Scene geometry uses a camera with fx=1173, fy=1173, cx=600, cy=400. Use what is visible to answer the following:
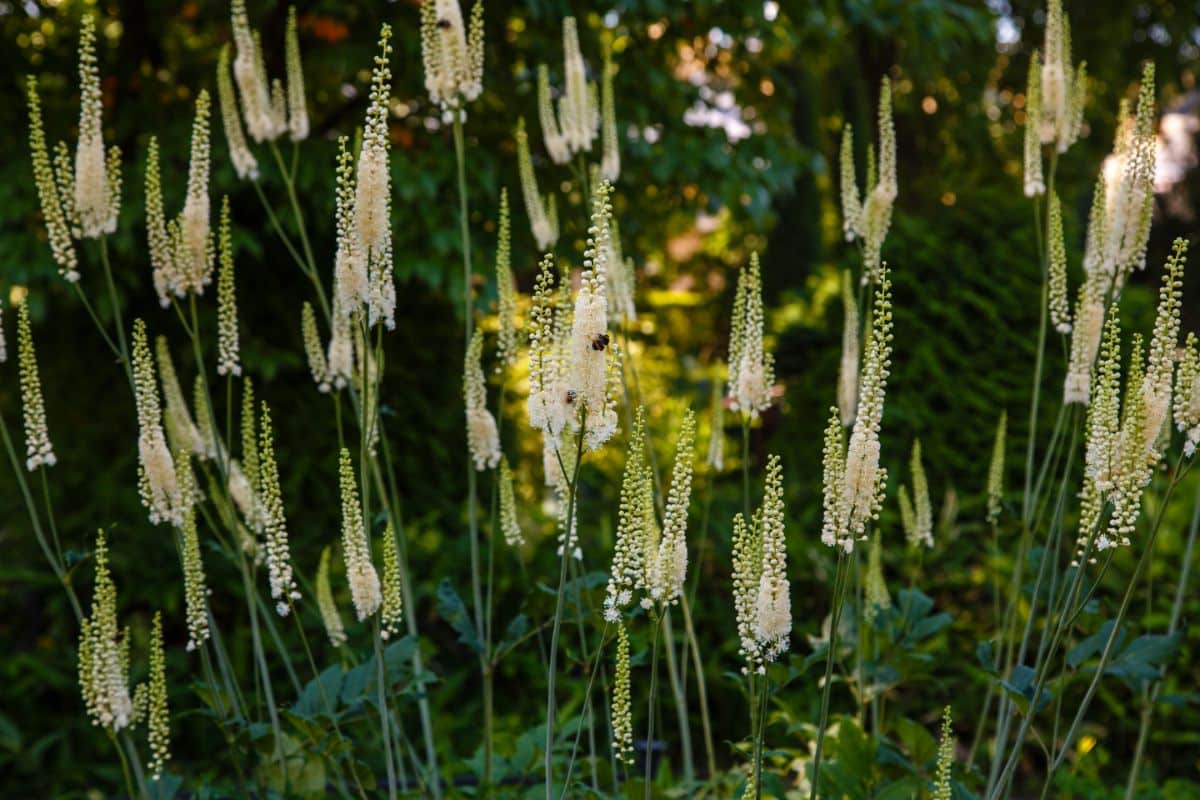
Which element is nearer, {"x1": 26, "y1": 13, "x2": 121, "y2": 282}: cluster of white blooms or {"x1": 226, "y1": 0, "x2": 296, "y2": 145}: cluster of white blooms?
{"x1": 26, "y1": 13, "x2": 121, "y2": 282}: cluster of white blooms

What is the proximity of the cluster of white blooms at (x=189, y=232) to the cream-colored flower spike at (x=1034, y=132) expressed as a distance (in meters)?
2.04

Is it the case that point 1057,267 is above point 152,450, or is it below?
above

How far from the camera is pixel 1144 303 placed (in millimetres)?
6516

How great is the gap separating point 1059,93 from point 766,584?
5.95 ft

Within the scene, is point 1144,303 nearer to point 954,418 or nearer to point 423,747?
point 954,418

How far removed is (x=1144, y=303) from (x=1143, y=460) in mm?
5018

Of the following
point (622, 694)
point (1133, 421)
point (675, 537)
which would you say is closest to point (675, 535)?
point (675, 537)

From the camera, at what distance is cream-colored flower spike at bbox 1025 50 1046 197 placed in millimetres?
3031

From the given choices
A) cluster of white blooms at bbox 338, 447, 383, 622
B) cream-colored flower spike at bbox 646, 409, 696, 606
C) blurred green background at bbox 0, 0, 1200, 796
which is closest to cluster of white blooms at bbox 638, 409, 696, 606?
cream-colored flower spike at bbox 646, 409, 696, 606

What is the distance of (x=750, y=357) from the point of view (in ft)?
8.55

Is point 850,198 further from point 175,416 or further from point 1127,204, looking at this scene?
point 175,416

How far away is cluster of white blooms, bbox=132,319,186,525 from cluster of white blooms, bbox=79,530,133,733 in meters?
0.28

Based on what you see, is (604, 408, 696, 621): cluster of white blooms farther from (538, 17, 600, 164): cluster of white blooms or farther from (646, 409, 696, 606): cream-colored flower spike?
(538, 17, 600, 164): cluster of white blooms

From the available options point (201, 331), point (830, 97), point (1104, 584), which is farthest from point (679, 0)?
point (830, 97)
